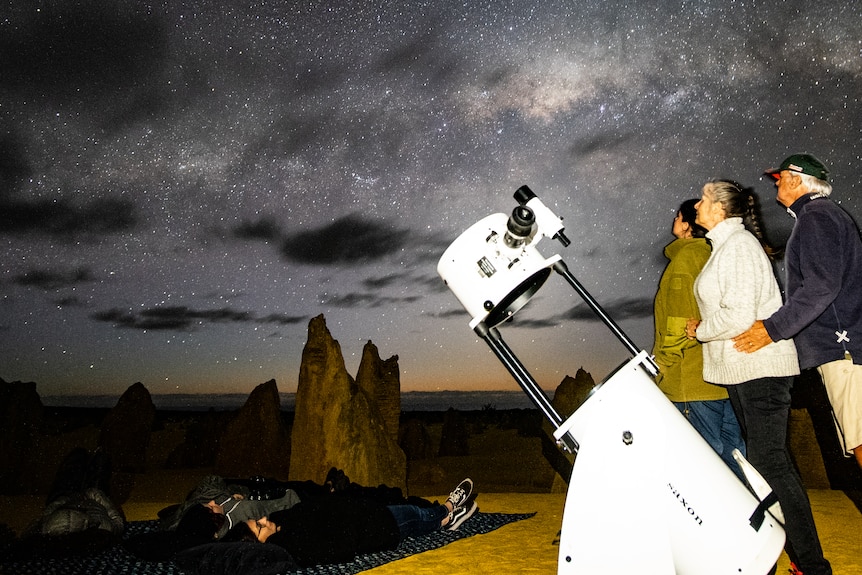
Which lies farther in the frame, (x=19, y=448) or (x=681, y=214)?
(x=19, y=448)

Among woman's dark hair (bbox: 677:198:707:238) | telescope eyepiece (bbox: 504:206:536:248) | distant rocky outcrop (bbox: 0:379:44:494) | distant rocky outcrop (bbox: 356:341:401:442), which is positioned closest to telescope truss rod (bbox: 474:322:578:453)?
telescope eyepiece (bbox: 504:206:536:248)

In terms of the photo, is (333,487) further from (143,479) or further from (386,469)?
(143,479)

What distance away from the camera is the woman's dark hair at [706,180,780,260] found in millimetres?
3559

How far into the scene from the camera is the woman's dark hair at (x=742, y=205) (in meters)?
3.56

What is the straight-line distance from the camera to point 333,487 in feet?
17.8

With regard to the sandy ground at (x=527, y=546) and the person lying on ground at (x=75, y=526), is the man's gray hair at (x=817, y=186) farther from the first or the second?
the person lying on ground at (x=75, y=526)

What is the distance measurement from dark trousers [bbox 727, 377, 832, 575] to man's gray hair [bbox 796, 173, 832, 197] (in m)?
1.10

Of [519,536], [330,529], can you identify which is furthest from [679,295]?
[330,529]

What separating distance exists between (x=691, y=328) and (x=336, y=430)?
20.9ft

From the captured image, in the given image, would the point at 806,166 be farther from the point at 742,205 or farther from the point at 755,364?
the point at 755,364

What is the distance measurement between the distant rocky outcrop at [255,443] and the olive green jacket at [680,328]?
14.0m

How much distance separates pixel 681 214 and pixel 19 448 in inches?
692

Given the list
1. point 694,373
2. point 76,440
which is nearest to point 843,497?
point 694,373

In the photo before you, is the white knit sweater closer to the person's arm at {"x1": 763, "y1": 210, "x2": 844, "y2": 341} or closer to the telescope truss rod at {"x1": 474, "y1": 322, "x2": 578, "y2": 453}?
the person's arm at {"x1": 763, "y1": 210, "x2": 844, "y2": 341}
